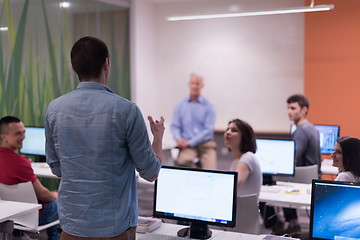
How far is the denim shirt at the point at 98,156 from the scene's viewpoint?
1988 mm

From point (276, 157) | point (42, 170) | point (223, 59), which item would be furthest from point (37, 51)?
point (223, 59)

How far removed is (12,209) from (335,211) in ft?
7.11

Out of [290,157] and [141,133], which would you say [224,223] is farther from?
[290,157]

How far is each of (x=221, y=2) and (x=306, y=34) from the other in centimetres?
161

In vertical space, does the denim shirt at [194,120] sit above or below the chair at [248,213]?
above

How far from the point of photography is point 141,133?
2.00 meters

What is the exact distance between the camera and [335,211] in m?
2.51

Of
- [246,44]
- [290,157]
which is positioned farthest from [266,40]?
[290,157]

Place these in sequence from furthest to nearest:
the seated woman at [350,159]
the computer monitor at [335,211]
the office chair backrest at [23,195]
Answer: the office chair backrest at [23,195], the seated woman at [350,159], the computer monitor at [335,211]

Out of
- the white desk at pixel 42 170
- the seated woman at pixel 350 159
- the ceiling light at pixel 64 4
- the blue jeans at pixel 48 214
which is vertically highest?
the ceiling light at pixel 64 4

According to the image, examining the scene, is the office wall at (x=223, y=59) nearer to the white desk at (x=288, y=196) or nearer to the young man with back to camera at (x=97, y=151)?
the white desk at (x=288, y=196)

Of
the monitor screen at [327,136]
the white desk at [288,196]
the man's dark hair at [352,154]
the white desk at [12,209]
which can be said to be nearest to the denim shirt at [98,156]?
the white desk at [12,209]

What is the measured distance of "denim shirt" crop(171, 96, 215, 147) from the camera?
23.2 ft

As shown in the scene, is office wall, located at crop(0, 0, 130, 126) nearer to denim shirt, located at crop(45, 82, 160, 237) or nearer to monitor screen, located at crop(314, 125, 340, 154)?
monitor screen, located at crop(314, 125, 340, 154)
